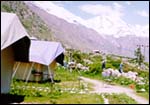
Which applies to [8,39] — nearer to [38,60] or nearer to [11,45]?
[11,45]

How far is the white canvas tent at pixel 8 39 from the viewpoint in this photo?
21.2 metres

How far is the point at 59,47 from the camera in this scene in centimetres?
3934

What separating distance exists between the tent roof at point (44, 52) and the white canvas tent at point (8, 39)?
1265 centimetres

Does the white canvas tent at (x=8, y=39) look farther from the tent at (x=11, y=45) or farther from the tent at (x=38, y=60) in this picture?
the tent at (x=38, y=60)

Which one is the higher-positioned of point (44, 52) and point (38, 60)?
point (44, 52)

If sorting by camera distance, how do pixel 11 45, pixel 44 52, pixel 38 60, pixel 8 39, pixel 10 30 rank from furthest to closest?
pixel 44 52 < pixel 38 60 < pixel 11 45 < pixel 10 30 < pixel 8 39

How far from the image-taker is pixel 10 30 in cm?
2164

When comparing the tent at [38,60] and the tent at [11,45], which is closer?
the tent at [11,45]

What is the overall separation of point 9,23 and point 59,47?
17.4 m

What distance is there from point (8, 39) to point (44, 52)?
53.8 ft

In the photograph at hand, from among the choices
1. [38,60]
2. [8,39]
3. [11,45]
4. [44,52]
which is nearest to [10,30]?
[8,39]

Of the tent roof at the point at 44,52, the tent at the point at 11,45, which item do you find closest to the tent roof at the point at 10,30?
the tent at the point at 11,45

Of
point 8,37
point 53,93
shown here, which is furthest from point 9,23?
point 53,93

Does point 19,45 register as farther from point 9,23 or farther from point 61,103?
point 61,103
